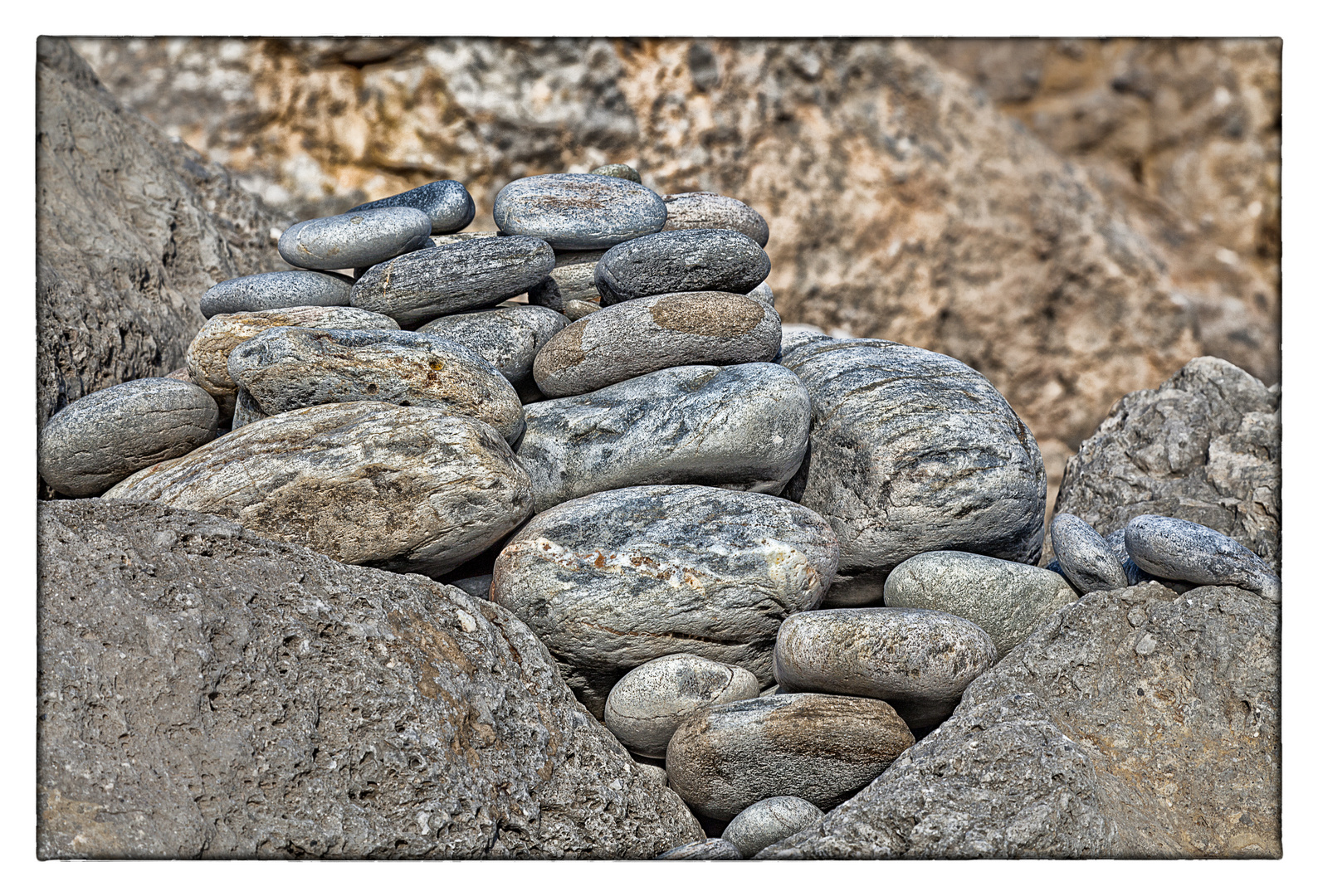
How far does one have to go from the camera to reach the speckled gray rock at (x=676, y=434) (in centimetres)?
416

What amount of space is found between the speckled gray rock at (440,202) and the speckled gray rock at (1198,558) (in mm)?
2931

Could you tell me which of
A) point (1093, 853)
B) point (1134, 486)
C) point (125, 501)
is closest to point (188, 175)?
point (125, 501)

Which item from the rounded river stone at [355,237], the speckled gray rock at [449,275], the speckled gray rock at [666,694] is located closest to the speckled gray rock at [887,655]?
the speckled gray rock at [666,694]

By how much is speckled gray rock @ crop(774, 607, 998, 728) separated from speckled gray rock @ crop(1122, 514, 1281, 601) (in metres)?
0.63

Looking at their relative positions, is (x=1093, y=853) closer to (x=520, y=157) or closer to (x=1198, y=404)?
(x=1198, y=404)

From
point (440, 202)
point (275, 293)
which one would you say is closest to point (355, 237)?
point (275, 293)

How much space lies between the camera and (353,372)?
13.1 ft

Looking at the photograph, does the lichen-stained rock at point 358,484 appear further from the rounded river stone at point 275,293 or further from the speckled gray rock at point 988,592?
the speckled gray rock at point 988,592

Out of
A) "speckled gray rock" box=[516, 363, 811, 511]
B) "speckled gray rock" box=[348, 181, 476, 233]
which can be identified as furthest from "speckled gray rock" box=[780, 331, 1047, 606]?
"speckled gray rock" box=[348, 181, 476, 233]

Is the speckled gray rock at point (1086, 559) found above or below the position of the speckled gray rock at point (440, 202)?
below

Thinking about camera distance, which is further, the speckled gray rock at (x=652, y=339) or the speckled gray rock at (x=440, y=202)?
the speckled gray rock at (x=440, y=202)

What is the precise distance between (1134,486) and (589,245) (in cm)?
255

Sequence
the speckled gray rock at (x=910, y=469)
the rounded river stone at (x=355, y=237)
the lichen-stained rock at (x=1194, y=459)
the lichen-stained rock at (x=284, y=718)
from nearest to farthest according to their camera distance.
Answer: the lichen-stained rock at (x=284, y=718)
the speckled gray rock at (x=910, y=469)
the rounded river stone at (x=355, y=237)
the lichen-stained rock at (x=1194, y=459)

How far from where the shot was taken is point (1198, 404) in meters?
5.01
